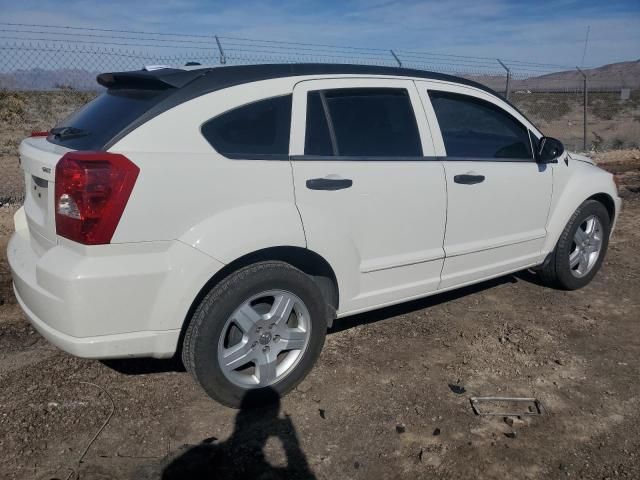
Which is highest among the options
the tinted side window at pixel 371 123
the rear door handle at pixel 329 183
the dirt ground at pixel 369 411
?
the tinted side window at pixel 371 123

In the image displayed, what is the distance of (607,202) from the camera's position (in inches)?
207

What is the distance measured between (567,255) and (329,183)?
A: 2.67 m

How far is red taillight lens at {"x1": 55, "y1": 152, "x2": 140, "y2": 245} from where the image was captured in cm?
266

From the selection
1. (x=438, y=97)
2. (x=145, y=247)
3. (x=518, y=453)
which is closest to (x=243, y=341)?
(x=145, y=247)

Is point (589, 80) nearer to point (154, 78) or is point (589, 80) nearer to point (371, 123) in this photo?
point (371, 123)

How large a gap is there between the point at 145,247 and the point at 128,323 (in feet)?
1.25

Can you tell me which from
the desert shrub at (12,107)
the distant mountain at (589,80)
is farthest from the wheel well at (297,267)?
the desert shrub at (12,107)

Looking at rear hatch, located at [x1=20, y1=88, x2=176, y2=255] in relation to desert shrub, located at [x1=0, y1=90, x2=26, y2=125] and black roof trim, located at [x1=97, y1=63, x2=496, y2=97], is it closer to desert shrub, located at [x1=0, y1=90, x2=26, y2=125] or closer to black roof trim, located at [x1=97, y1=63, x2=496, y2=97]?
black roof trim, located at [x1=97, y1=63, x2=496, y2=97]

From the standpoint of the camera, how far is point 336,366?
3.78m

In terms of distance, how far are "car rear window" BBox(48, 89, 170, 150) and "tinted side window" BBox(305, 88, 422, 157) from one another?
898mm

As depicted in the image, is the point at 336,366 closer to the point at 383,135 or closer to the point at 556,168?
Answer: the point at 383,135

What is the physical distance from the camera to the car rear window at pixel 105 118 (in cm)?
289

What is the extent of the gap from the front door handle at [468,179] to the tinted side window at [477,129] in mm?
163

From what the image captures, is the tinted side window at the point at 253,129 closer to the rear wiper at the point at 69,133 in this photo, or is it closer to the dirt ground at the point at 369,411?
the rear wiper at the point at 69,133
